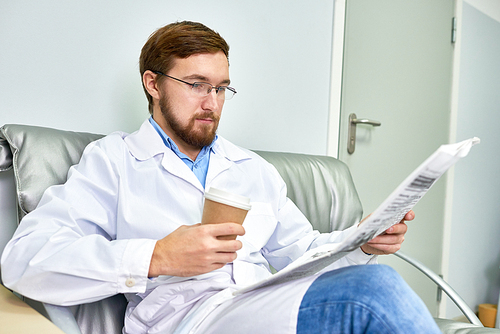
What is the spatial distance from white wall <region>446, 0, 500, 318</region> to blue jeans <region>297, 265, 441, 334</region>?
2458 mm

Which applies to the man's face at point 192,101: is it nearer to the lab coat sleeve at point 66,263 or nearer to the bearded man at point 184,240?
the bearded man at point 184,240

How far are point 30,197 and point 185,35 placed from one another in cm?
61

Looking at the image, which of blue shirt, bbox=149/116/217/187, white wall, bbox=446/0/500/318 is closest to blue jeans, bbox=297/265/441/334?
blue shirt, bbox=149/116/217/187

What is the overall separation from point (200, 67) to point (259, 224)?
49 cm

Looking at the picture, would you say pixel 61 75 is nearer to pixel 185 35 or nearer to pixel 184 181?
pixel 185 35

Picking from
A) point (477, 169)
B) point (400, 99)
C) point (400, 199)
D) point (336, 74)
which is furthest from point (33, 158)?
point (477, 169)

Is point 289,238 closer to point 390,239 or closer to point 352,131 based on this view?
point 390,239

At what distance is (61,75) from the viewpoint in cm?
132

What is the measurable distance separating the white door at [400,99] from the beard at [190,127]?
1164 millimetres

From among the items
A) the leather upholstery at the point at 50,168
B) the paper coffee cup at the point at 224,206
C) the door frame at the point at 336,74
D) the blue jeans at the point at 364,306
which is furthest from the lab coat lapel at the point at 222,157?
the door frame at the point at 336,74

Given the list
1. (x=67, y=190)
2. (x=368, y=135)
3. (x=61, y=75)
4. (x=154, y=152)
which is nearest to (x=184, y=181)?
(x=154, y=152)

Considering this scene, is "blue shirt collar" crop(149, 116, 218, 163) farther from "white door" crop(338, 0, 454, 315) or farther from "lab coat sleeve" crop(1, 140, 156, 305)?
"white door" crop(338, 0, 454, 315)

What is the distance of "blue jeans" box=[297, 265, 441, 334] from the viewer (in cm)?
66

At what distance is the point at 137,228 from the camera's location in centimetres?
104
